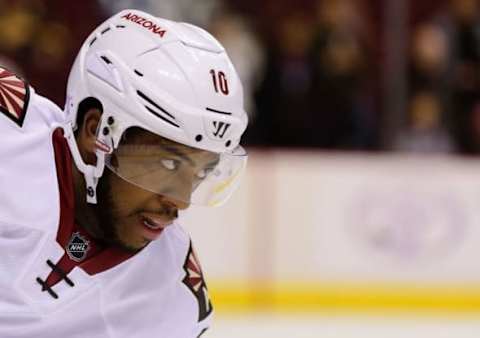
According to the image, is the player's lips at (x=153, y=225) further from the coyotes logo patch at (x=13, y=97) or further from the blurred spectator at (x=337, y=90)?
the blurred spectator at (x=337, y=90)

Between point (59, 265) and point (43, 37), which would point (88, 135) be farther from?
point (43, 37)

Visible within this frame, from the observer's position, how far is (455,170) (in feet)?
20.8

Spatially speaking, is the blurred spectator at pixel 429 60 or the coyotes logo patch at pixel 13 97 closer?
the coyotes logo patch at pixel 13 97

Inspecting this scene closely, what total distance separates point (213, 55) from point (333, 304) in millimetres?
3946

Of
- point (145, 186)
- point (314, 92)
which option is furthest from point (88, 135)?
point (314, 92)

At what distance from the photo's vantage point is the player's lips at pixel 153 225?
2352mm

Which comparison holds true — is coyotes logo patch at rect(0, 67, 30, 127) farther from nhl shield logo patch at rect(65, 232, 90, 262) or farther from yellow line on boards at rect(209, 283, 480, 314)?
yellow line on boards at rect(209, 283, 480, 314)

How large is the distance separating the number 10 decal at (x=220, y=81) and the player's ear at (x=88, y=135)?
0.26m

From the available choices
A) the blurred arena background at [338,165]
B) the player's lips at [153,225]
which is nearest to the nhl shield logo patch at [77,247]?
the player's lips at [153,225]

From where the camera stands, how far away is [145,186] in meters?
2.34

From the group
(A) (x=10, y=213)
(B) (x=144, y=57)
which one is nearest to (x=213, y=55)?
(B) (x=144, y=57)

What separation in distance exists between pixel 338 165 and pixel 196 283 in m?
3.73

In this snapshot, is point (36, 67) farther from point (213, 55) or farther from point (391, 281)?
point (213, 55)

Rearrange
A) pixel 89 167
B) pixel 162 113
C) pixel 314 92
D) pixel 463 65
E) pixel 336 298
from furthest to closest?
pixel 463 65
pixel 314 92
pixel 336 298
pixel 89 167
pixel 162 113
